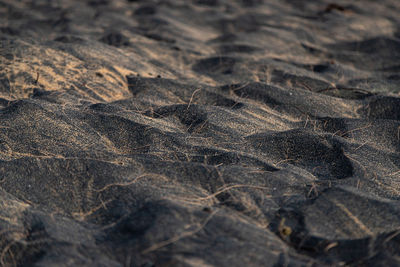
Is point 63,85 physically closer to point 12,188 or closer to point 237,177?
point 12,188

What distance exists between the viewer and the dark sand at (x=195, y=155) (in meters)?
1.30

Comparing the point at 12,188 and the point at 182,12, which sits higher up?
the point at 182,12

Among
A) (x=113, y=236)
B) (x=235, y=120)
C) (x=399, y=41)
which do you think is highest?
(x=399, y=41)

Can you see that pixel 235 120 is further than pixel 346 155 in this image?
Yes

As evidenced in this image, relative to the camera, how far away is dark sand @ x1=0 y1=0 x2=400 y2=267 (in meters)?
1.30

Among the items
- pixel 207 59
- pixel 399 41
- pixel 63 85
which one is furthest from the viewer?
pixel 399 41

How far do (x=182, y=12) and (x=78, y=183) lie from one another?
146 inches

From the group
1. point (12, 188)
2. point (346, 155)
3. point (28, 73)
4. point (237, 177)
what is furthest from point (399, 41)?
point (12, 188)

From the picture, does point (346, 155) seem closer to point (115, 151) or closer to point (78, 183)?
point (115, 151)

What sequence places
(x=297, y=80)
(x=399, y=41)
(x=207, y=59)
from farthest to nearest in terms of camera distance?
(x=399, y=41) → (x=207, y=59) → (x=297, y=80)

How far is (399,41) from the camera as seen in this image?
373cm

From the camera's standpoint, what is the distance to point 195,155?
1.79m

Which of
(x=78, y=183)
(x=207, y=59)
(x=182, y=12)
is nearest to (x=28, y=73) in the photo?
(x=78, y=183)

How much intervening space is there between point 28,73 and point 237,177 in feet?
5.25
